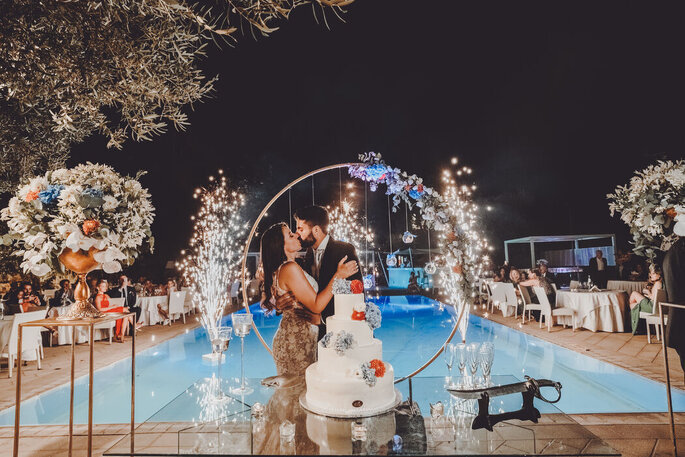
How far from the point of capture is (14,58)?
2.80 m

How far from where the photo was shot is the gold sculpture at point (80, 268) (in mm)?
2594

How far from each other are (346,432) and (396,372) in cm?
447

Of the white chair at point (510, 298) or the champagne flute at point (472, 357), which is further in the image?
the white chair at point (510, 298)

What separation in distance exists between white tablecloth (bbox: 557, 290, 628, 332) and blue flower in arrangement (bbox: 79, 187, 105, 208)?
380 inches

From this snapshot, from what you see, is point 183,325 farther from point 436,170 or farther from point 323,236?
point 436,170

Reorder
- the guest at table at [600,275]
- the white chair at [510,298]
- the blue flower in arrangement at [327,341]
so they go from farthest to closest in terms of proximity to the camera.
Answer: the guest at table at [600,275], the white chair at [510,298], the blue flower in arrangement at [327,341]

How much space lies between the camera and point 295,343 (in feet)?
13.8

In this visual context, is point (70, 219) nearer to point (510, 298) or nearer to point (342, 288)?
point (342, 288)

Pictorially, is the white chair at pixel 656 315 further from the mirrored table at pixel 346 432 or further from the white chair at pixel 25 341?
the white chair at pixel 25 341

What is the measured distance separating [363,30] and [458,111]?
6.14m

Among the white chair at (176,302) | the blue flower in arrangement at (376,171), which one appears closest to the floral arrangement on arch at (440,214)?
the blue flower in arrangement at (376,171)

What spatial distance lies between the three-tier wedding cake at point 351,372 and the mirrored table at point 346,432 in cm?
10

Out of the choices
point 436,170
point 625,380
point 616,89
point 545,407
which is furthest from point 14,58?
point 436,170

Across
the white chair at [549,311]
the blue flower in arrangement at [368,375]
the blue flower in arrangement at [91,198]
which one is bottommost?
the white chair at [549,311]
